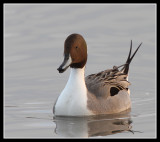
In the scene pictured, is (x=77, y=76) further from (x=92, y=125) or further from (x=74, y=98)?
(x=92, y=125)

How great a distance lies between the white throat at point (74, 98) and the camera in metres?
13.8

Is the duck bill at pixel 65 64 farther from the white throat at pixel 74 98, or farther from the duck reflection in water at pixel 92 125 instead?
the duck reflection in water at pixel 92 125

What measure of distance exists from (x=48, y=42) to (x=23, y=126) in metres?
5.13

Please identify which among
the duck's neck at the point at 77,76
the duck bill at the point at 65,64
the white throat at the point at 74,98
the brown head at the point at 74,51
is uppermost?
the brown head at the point at 74,51

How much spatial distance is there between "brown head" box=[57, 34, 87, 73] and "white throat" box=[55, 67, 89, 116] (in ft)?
0.51

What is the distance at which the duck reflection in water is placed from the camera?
13.0 m

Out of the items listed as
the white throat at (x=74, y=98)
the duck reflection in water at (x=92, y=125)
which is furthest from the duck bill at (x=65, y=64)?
the duck reflection in water at (x=92, y=125)

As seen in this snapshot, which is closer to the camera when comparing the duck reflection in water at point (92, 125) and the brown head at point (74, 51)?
the duck reflection in water at point (92, 125)

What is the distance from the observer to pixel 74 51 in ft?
44.7

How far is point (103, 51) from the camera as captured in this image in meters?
17.8

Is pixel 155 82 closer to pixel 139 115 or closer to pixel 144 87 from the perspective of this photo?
pixel 144 87

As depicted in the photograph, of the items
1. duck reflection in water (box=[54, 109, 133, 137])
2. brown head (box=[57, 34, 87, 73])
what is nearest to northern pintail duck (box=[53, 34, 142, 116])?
brown head (box=[57, 34, 87, 73])

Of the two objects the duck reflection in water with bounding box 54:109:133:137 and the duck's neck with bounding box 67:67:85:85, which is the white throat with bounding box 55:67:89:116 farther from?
the duck reflection in water with bounding box 54:109:133:137

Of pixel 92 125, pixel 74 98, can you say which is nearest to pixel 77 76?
pixel 74 98
